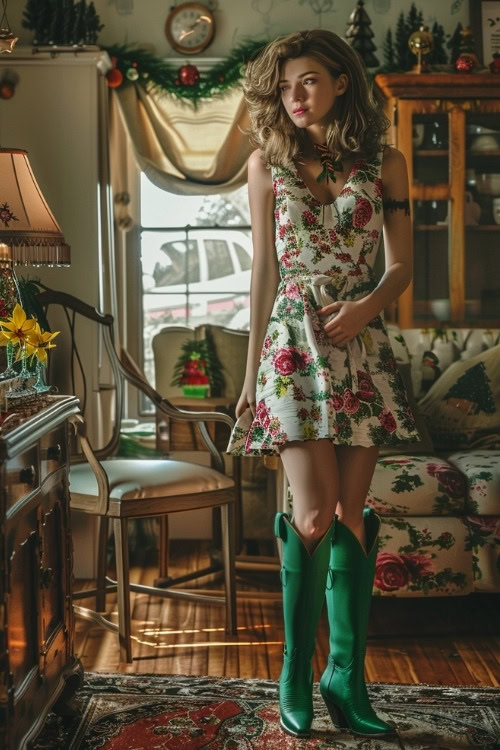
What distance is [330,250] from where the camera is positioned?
202cm

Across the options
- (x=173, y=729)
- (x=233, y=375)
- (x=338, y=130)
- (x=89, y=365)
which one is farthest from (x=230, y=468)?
(x=338, y=130)

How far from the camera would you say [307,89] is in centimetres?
196

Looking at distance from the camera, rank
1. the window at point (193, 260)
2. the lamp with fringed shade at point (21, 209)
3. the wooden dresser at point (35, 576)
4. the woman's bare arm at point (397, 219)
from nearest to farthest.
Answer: the wooden dresser at point (35, 576), the woman's bare arm at point (397, 219), the lamp with fringed shade at point (21, 209), the window at point (193, 260)

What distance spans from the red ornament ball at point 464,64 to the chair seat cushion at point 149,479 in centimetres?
198

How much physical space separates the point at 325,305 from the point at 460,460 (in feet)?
3.80

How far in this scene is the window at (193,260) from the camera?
162 inches

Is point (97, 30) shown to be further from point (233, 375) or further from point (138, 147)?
point (233, 375)

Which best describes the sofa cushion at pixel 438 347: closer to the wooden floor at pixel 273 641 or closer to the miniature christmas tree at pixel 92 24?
the wooden floor at pixel 273 641

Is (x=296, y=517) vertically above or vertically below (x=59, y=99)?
below

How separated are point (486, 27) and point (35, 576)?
3094 millimetres

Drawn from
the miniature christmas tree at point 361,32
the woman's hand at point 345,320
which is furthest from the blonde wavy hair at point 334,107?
the miniature christmas tree at point 361,32

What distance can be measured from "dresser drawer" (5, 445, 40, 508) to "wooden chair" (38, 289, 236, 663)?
78cm

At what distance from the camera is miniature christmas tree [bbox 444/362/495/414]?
10.6 feet

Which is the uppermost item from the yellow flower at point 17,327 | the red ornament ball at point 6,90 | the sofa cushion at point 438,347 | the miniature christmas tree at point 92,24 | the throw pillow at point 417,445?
the miniature christmas tree at point 92,24
